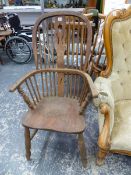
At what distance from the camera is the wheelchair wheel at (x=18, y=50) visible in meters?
3.12

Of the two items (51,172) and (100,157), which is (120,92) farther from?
(51,172)

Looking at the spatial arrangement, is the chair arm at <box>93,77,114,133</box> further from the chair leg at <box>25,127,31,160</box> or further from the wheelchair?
the wheelchair

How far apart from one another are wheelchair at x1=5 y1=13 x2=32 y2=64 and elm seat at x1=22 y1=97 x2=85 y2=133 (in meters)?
1.92

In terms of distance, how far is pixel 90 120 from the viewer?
1849 millimetres

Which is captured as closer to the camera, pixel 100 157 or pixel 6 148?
pixel 100 157

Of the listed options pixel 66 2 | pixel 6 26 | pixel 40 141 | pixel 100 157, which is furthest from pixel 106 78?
pixel 66 2

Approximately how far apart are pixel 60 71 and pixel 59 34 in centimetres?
28

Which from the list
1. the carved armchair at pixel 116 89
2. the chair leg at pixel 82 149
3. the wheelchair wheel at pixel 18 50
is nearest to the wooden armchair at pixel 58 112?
the chair leg at pixel 82 149

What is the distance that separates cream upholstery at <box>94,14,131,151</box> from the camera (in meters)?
A: 1.16

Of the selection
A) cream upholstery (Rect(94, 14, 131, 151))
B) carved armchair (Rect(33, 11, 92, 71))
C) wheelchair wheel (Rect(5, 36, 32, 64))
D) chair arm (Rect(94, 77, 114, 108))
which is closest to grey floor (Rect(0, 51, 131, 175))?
cream upholstery (Rect(94, 14, 131, 151))

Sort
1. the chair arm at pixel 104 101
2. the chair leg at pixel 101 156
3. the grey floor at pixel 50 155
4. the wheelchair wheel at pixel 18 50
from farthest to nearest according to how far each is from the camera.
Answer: the wheelchair wheel at pixel 18 50 < the grey floor at pixel 50 155 < the chair leg at pixel 101 156 < the chair arm at pixel 104 101

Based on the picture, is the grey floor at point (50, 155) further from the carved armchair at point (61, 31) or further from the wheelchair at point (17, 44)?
the wheelchair at point (17, 44)

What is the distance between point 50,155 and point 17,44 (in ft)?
7.53

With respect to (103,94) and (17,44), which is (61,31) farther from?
(17,44)
